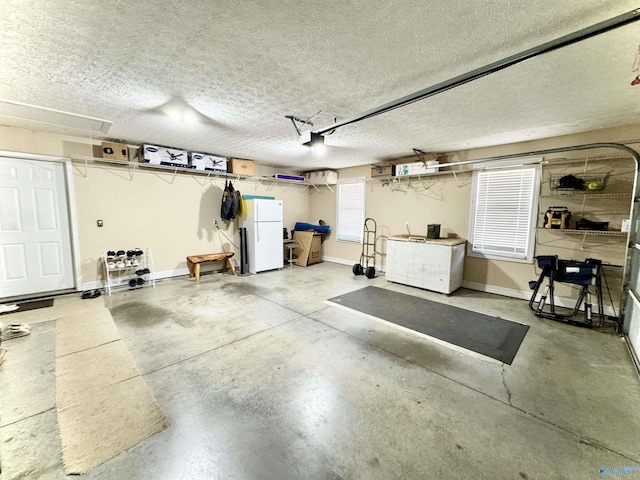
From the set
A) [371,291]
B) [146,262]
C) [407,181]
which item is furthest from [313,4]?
[146,262]

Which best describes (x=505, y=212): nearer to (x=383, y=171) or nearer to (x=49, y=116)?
(x=383, y=171)

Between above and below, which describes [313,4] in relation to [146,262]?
above

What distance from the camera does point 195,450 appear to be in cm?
154

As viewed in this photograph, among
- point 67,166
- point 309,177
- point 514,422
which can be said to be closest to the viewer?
point 514,422

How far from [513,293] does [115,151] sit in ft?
23.8

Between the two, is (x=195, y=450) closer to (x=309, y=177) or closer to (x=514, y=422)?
(x=514, y=422)

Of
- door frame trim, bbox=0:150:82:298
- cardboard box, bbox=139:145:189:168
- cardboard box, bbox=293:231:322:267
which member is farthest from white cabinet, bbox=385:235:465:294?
door frame trim, bbox=0:150:82:298

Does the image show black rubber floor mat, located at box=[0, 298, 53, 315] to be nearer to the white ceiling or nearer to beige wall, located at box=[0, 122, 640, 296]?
beige wall, located at box=[0, 122, 640, 296]

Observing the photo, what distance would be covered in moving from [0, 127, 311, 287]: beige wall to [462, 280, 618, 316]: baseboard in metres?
5.35

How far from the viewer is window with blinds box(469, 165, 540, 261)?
4.18 metres

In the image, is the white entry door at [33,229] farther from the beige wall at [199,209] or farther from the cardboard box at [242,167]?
the cardboard box at [242,167]

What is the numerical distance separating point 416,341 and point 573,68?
2862 millimetres

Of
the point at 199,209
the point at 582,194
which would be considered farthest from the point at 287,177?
the point at 582,194

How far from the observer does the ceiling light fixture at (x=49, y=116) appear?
2.95 meters
